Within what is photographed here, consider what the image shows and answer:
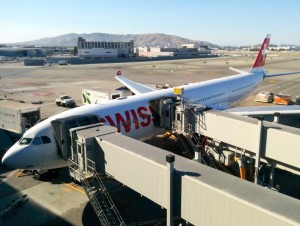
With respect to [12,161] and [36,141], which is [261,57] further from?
[12,161]

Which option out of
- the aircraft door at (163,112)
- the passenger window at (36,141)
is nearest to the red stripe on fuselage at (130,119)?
the aircraft door at (163,112)

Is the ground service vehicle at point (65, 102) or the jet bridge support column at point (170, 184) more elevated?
the jet bridge support column at point (170, 184)

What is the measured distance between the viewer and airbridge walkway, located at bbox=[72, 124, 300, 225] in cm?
988

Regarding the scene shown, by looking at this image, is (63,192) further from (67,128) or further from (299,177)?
(299,177)

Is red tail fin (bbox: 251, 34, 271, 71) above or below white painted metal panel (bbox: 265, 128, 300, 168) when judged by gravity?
above

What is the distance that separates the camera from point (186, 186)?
38.3 feet

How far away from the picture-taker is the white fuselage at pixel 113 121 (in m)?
18.7

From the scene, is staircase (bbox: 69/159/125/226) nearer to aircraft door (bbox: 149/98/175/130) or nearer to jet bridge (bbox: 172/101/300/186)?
jet bridge (bbox: 172/101/300/186)

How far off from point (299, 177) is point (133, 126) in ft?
45.5

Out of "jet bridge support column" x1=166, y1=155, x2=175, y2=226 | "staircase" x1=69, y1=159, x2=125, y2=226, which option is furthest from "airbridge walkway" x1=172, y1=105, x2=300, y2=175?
"staircase" x1=69, y1=159, x2=125, y2=226

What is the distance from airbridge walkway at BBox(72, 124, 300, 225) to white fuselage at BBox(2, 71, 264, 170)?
13.1ft

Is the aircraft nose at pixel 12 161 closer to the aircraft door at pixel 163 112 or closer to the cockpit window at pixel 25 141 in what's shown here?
the cockpit window at pixel 25 141

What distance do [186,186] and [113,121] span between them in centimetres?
1148

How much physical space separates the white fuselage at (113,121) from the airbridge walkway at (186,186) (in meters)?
3.99
